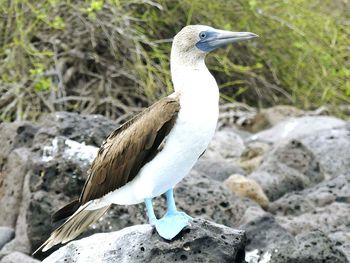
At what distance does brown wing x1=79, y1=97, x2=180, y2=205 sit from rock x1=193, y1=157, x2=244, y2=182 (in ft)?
12.1

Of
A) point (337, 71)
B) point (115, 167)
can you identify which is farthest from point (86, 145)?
point (337, 71)

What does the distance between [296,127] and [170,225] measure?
620cm

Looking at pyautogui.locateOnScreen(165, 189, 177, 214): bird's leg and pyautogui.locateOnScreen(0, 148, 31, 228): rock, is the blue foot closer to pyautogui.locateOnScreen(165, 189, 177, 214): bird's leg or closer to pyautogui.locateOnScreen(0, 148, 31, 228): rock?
pyautogui.locateOnScreen(165, 189, 177, 214): bird's leg

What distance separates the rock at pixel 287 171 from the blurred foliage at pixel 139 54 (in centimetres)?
202

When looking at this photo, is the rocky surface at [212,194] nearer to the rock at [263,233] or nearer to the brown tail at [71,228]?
the rock at [263,233]

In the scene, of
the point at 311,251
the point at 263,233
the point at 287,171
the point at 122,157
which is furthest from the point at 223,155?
the point at 122,157

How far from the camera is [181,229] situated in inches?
173

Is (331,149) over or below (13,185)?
below

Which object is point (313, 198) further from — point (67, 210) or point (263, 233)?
point (67, 210)

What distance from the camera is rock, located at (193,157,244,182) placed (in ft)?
28.0

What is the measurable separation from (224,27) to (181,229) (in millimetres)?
6578

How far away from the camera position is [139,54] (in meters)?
10.4

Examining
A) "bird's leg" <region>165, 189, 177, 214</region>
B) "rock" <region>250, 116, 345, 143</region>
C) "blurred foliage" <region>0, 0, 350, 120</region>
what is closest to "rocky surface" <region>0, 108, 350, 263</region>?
"bird's leg" <region>165, 189, 177, 214</region>

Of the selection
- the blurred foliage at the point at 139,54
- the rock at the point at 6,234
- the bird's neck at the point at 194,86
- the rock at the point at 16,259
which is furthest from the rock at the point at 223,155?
the bird's neck at the point at 194,86
